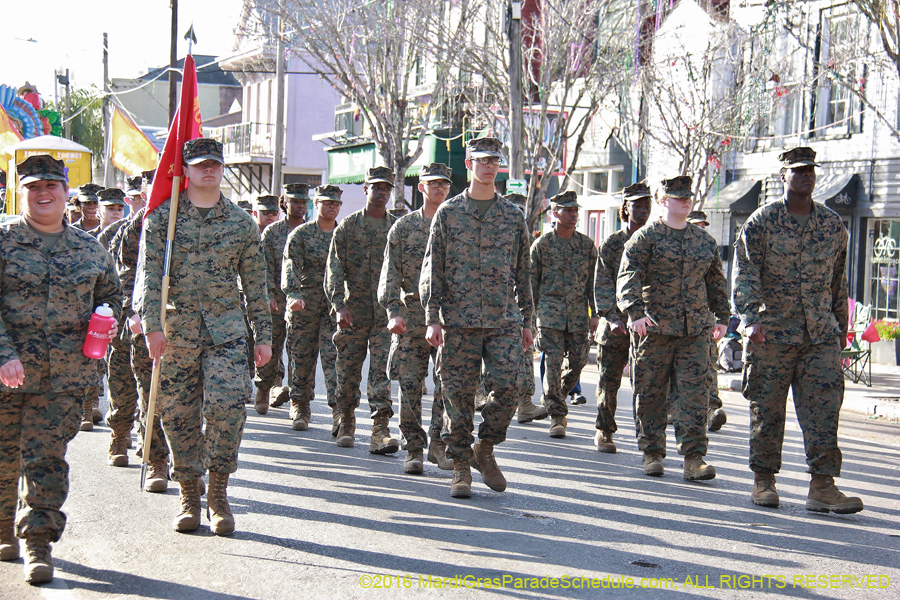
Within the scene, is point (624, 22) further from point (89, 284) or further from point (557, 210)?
point (89, 284)

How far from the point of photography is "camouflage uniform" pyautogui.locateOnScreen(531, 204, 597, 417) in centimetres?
959

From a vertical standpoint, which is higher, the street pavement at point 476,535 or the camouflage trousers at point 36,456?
the camouflage trousers at point 36,456

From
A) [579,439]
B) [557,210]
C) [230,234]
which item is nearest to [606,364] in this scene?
[579,439]

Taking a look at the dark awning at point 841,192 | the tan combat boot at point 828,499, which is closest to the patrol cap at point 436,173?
the tan combat boot at point 828,499

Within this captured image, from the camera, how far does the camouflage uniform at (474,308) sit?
22.4ft

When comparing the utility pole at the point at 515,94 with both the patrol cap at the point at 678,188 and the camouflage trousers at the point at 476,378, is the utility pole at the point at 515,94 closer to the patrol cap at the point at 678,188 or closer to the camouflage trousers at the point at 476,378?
the patrol cap at the point at 678,188

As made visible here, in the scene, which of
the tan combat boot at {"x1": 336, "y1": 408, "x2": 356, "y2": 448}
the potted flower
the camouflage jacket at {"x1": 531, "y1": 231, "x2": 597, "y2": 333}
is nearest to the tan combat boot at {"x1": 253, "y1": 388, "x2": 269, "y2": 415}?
the tan combat boot at {"x1": 336, "y1": 408, "x2": 356, "y2": 448}

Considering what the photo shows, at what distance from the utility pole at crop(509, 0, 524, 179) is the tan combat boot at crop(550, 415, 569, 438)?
8.38m

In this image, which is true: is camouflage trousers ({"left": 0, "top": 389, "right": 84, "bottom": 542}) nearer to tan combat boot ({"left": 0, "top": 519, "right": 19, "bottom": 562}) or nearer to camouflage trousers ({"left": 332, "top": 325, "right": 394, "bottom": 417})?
tan combat boot ({"left": 0, "top": 519, "right": 19, "bottom": 562})

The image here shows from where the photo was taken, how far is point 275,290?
10.7 m

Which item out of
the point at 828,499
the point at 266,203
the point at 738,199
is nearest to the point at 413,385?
the point at 828,499

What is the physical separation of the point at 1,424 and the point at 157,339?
905 mm

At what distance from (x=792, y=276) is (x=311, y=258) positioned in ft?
14.8

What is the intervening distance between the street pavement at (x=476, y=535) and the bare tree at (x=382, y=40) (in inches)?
518
